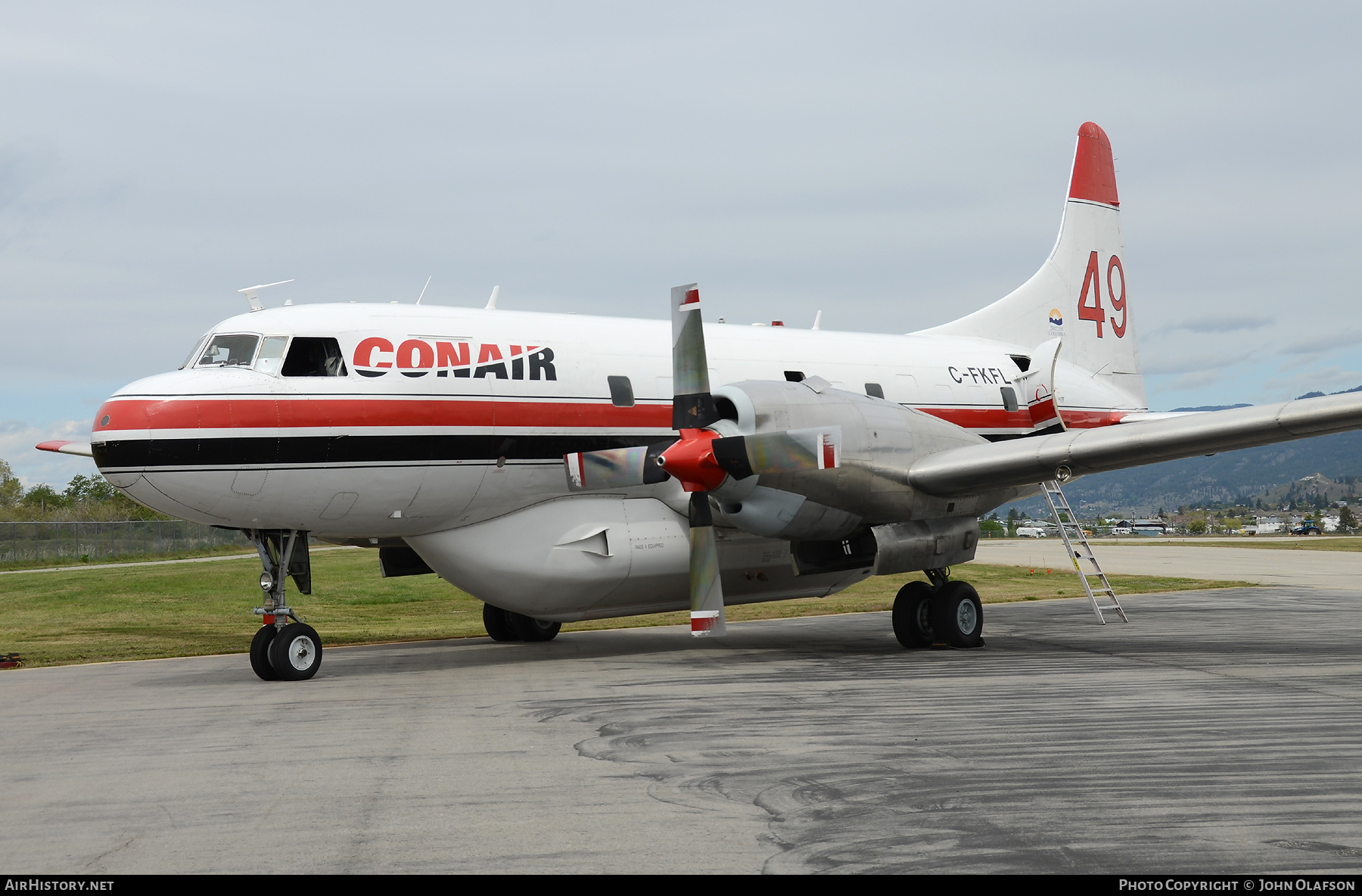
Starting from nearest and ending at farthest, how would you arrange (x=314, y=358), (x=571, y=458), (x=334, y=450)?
(x=334, y=450), (x=314, y=358), (x=571, y=458)

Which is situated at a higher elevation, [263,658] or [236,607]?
[263,658]

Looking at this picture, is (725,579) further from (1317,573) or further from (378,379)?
(1317,573)

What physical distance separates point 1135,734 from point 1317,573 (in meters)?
26.6

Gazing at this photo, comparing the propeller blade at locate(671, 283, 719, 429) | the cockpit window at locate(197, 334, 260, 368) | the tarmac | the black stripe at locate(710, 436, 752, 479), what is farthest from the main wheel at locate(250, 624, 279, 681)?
the black stripe at locate(710, 436, 752, 479)

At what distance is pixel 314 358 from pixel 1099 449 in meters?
8.97

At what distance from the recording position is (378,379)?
1279cm

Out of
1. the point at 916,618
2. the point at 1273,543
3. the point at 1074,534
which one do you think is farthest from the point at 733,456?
the point at 1273,543

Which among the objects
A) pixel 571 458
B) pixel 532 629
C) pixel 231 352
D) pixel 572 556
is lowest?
pixel 532 629

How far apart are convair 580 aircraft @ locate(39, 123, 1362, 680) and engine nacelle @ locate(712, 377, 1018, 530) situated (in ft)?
0.10

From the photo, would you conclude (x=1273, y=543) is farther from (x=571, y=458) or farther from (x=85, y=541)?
(x=571, y=458)

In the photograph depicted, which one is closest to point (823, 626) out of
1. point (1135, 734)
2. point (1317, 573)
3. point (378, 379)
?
point (378, 379)

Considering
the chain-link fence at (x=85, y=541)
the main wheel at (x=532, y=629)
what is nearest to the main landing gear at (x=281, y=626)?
the main wheel at (x=532, y=629)

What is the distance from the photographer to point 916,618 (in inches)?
583

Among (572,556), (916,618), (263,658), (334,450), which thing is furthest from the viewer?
(916,618)
